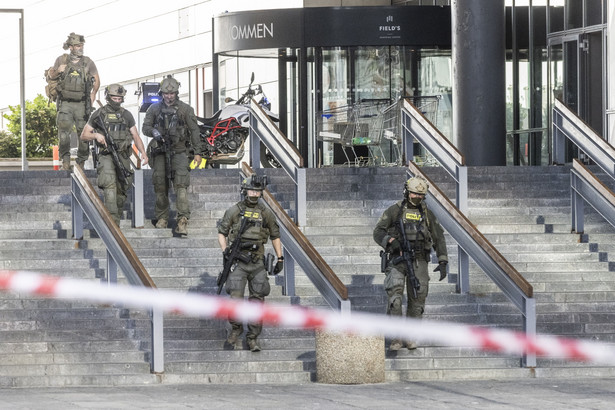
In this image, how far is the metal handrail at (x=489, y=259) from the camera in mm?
14508

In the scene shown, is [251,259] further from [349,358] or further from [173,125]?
[173,125]

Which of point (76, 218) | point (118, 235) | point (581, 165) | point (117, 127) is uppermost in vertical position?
point (117, 127)

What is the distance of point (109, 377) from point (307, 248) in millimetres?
2468

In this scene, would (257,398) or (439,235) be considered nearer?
(257,398)

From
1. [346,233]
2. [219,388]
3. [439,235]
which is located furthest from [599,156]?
[219,388]

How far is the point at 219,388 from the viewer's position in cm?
1338

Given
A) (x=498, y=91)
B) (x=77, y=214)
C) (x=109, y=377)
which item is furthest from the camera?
(x=498, y=91)

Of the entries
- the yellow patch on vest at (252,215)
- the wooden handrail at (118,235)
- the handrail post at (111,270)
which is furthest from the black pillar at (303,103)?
the yellow patch on vest at (252,215)

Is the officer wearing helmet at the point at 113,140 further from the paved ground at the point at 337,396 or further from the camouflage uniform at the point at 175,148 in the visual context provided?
the paved ground at the point at 337,396

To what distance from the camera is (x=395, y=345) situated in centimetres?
1454

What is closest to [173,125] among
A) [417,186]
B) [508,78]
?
[417,186]

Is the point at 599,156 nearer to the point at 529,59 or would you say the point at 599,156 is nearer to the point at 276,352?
the point at 276,352

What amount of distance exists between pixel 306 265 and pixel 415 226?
4.12 feet

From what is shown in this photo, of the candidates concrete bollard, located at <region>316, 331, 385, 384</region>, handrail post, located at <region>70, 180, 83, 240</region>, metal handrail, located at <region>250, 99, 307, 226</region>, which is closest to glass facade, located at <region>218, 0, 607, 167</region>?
metal handrail, located at <region>250, 99, 307, 226</region>
